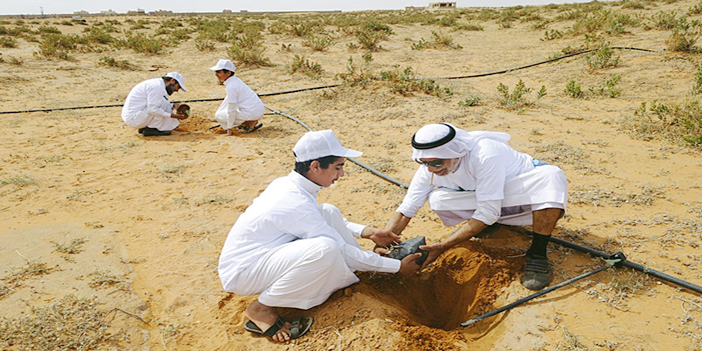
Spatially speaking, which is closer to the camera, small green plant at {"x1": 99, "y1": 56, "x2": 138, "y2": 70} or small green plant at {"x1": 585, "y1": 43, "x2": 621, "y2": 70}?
small green plant at {"x1": 585, "y1": 43, "x2": 621, "y2": 70}

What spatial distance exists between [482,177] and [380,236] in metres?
0.81

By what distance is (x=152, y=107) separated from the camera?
6.27 meters

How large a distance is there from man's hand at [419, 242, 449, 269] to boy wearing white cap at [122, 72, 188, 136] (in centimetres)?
478

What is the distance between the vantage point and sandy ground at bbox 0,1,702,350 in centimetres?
248

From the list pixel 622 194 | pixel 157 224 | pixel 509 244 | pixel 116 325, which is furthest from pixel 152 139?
pixel 622 194

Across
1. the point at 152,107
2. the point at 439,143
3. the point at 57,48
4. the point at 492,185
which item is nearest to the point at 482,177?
the point at 492,185

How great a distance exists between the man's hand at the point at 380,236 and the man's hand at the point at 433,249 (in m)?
0.25

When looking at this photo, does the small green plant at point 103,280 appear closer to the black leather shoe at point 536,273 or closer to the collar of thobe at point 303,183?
the collar of thobe at point 303,183

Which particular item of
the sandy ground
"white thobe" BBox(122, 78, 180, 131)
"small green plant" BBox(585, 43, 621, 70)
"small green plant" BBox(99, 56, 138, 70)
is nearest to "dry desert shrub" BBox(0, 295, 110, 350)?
the sandy ground

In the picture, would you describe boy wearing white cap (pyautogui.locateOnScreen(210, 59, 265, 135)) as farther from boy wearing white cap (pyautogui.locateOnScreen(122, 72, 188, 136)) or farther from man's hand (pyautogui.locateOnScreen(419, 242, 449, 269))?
man's hand (pyautogui.locateOnScreen(419, 242, 449, 269))

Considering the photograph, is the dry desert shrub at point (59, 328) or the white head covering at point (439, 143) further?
the white head covering at point (439, 143)

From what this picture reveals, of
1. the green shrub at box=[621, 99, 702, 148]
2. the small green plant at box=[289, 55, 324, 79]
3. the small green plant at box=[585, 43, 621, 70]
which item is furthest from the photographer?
the small green plant at box=[289, 55, 324, 79]

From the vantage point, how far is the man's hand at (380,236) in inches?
118

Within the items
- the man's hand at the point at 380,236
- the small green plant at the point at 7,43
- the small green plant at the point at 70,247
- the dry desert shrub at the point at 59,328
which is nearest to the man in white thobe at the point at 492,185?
the man's hand at the point at 380,236
